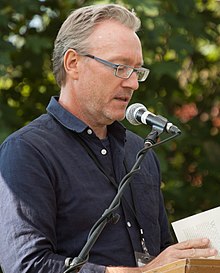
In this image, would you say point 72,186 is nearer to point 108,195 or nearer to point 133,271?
point 108,195

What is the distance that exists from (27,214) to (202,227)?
2.04 feet

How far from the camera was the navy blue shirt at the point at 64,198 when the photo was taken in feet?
10.9

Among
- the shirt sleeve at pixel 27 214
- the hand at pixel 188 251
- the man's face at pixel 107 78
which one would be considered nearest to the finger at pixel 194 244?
the hand at pixel 188 251

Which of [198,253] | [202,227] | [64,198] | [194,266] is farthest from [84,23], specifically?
[194,266]

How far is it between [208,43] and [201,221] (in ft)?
9.64

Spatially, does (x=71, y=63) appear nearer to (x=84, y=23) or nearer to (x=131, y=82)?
(x=84, y=23)

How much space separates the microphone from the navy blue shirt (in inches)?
14.6

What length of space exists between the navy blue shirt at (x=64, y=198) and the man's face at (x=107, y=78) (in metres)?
0.08

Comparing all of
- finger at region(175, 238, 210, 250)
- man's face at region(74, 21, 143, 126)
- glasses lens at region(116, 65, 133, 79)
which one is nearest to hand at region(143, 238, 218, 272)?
finger at region(175, 238, 210, 250)

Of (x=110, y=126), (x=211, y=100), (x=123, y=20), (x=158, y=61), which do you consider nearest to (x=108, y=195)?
(x=110, y=126)

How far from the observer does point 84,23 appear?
3770mm

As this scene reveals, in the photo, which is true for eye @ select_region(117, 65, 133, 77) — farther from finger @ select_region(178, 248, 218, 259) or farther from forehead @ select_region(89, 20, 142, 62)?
finger @ select_region(178, 248, 218, 259)

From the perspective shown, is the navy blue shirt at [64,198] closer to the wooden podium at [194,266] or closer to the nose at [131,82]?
the nose at [131,82]

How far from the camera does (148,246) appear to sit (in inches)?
146
